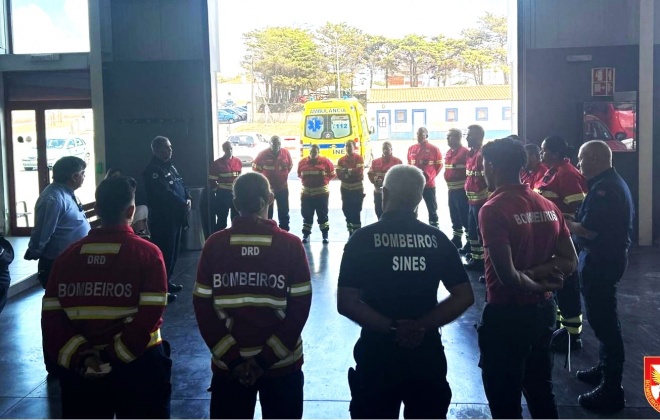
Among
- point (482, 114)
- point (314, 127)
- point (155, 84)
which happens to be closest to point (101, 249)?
point (155, 84)

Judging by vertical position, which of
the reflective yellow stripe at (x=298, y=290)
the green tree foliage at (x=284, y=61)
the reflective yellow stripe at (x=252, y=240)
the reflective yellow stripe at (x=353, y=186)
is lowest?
the reflective yellow stripe at (x=353, y=186)

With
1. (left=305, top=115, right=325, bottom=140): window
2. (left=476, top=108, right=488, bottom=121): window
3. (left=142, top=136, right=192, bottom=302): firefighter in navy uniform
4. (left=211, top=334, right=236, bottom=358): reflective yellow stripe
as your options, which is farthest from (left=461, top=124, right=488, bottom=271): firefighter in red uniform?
(left=476, top=108, right=488, bottom=121): window

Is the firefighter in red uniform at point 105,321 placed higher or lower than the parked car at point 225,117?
lower

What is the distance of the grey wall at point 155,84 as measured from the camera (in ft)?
34.4

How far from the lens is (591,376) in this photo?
4578 mm

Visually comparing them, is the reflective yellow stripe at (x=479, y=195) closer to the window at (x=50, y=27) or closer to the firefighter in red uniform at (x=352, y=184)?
the firefighter in red uniform at (x=352, y=184)

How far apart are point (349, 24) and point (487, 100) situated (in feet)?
31.0

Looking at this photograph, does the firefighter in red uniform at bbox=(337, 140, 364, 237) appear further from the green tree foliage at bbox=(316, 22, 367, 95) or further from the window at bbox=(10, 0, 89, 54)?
the green tree foliage at bbox=(316, 22, 367, 95)

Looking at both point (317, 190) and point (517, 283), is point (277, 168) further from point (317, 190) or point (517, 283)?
point (517, 283)

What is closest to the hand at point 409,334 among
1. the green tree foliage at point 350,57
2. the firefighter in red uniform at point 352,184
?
the firefighter in red uniform at point 352,184

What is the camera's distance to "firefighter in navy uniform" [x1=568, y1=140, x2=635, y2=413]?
4.05 m

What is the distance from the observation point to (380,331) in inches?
109

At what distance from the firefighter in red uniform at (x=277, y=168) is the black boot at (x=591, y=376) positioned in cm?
672

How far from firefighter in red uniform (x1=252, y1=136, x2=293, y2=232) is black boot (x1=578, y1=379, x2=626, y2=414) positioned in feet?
23.4
